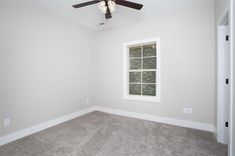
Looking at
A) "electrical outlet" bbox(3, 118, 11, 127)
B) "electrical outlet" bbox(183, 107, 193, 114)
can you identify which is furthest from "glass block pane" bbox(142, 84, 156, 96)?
"electrical outlet" bbox(3, 118, 11, 127)

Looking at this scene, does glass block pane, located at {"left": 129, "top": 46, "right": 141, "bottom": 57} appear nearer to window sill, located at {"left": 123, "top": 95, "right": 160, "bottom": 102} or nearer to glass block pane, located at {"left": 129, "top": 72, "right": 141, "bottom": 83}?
glass block pane, located at {"left": 129, "top": 72, "right": 141, "bottom": 83}

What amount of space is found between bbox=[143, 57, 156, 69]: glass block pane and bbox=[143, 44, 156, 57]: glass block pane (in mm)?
136

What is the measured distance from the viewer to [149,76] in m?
3.40

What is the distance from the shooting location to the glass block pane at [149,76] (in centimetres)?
333

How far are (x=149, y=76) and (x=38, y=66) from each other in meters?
2.75

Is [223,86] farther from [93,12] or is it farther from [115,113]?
[93,12]

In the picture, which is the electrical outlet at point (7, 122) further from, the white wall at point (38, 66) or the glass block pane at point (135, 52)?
the glass block pane at point (135, 52)

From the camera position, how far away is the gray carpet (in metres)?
1.90

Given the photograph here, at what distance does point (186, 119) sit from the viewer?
2783 mm

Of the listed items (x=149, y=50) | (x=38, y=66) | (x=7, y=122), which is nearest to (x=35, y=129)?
(x=7, y=122)

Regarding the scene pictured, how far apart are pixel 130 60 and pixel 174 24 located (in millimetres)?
1467

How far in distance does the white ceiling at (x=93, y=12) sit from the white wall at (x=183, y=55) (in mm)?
154

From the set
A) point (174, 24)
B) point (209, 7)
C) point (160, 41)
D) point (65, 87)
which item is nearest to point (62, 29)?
point (65, 87)

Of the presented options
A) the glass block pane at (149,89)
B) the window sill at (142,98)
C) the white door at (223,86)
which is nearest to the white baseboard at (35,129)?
the window sill at (142,98)
